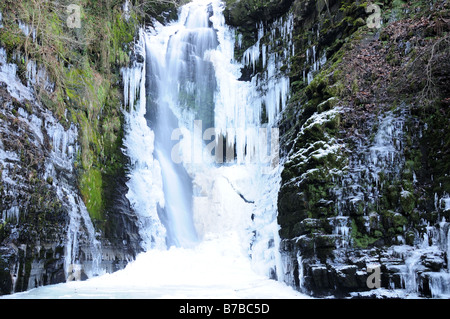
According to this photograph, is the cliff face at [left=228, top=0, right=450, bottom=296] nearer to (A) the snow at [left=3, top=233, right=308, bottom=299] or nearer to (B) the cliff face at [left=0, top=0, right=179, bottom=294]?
(A) the snow at [left=3, top=233, right=308, bottom=299]

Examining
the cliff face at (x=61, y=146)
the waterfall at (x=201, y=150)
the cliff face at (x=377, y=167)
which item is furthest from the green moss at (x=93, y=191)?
the cliff face at (x=377, y=167)

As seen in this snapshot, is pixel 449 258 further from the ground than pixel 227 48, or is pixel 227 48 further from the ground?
pixel 227 48

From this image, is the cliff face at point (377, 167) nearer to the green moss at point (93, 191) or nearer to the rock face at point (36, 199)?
the rock face at point (36, 199)

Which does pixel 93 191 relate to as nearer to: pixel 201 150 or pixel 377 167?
pixel 201 150

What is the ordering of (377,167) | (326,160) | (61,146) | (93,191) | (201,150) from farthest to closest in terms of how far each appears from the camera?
(201,150) < (93,191) < (61,146) < (326,160) < (377,167)

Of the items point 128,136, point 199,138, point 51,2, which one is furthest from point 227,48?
point 51,2

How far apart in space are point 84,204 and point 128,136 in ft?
12.9

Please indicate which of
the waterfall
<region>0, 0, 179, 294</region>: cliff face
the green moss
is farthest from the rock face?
the waterfall

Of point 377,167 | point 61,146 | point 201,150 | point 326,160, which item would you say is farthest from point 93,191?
point 377,167

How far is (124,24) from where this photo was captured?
46.7 ft

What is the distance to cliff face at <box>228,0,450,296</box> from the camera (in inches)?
256

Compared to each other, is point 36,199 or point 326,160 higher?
point 326,160

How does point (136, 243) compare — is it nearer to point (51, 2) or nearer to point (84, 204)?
point (84, 204)

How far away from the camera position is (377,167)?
7355 millimetres
